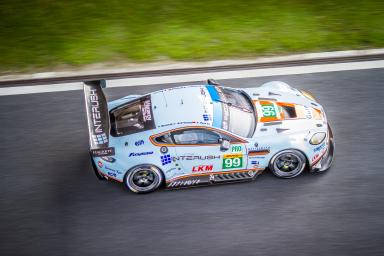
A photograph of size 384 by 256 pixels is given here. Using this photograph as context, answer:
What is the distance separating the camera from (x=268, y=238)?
6.61m

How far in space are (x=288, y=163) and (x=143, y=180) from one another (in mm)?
2555

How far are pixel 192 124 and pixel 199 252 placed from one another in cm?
203

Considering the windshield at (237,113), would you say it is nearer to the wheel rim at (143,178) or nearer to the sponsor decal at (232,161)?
the sponsor decal at (232,161)

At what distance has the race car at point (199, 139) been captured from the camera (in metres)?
6.87

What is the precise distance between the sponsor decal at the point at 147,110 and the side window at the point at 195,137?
0.55 metres

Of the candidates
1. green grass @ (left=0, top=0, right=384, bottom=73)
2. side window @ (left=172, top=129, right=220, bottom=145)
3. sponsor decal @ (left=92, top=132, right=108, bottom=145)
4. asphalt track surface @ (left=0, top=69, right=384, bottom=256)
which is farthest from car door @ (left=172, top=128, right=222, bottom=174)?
green grass @ (left=0, top=0, right=384, bottom=73)

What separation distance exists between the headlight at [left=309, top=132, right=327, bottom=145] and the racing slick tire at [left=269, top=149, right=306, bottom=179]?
0.29 meters

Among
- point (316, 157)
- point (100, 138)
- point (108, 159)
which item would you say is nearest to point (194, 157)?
point (108, 159)

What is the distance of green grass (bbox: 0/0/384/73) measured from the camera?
1041 cm

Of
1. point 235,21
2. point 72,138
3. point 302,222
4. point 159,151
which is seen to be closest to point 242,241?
point 302,222

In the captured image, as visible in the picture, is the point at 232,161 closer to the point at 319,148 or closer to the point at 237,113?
the point at 237,113

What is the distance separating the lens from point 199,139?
686 centimetres

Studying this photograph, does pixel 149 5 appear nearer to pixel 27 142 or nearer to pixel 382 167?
pixel 27 142

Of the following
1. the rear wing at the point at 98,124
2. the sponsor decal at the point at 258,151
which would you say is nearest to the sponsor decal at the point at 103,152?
the rear wing at the point at 98,124
